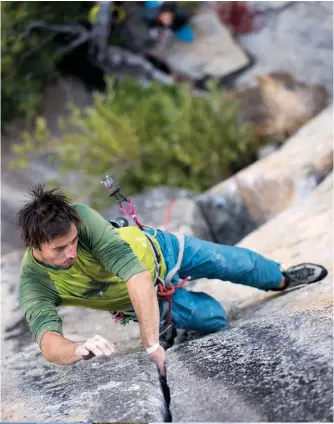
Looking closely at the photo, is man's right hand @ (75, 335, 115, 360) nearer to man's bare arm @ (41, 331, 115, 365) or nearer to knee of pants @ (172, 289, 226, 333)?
man's bare arm @ (41, 331, 115, 365)

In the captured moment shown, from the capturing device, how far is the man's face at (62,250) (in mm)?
2277

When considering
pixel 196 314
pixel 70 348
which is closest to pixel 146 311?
pixel 70 348

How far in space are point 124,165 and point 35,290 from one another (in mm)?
3334

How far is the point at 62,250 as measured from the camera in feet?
7.57

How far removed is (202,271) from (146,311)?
646 mm

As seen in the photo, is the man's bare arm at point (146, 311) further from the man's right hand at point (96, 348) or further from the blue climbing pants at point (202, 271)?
Result: the blue climbing pants at point (202, 271)

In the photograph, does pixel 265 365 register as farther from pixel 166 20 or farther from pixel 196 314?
pixel 166 20

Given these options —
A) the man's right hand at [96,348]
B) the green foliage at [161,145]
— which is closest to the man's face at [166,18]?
the green foliage at [161,145]

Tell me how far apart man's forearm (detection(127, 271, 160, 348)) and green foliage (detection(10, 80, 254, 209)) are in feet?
10.5

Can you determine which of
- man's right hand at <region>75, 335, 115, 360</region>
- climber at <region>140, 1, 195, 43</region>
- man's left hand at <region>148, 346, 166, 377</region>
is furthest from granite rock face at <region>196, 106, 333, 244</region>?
climber at <region>140, 1, 195, 43</region>

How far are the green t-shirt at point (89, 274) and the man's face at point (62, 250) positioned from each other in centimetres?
11

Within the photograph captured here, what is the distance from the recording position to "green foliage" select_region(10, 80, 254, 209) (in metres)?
5.64

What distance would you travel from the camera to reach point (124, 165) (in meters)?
5.81

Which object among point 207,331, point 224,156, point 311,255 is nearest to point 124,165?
point 224,156
